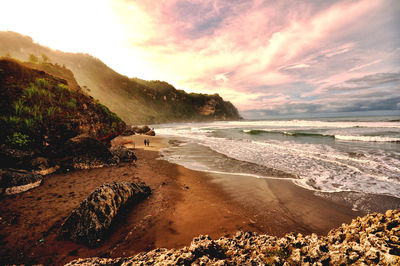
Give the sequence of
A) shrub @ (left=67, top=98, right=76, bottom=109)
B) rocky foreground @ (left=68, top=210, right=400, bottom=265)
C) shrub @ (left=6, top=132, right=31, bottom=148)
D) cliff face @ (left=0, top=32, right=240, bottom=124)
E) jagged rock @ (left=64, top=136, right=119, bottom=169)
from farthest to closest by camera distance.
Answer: cliff face @ (left=0, top=32, right=240, bottom=124)
shrub @ (left=67, top=98, right=76, bottom=109)
jagged rock @ (left=64, top=136, right=119, bottom=169)
shrub @ (left=6, top=132, right=31, bottom=148)
rocky foreground @ (left=68, top=210, right=400, bottom=265)

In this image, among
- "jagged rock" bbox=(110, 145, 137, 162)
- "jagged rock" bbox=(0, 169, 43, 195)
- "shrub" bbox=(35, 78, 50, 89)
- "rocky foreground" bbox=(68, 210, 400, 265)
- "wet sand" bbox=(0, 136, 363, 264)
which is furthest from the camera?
"jagged rock" bbox=(110, 145, 137, 162)

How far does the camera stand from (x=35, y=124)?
20.7 ft

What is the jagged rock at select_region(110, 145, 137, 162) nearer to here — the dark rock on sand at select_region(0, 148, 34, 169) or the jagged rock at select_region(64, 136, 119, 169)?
the jagged rock at select_region(64, 136, 119, 169)

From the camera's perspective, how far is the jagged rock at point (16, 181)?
4.18 metres

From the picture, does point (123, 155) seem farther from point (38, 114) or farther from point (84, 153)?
point (38, 114)

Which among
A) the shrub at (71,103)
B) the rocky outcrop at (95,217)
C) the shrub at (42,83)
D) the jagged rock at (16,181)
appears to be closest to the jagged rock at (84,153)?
the jagged rock at (16,181)

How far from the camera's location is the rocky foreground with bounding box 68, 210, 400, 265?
148 cm

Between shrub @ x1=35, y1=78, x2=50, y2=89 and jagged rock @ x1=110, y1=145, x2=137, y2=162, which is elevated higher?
shrub @ x1=35, y1=78, x2=50, y2=89

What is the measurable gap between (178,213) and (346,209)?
203 inches

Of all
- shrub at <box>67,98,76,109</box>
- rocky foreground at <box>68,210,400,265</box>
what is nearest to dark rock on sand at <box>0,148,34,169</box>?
shrub at <box>67,98,76,109</box>

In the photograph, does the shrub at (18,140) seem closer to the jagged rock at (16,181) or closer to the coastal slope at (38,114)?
the coastal slope at (38,114)

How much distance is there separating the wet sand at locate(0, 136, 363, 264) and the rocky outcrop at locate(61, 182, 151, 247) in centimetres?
14

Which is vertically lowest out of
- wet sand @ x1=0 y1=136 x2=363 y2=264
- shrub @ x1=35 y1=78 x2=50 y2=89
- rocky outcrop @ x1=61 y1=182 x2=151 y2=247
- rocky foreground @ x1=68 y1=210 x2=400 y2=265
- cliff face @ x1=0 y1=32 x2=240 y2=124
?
wet sand @ x1=0 y1=136 x2=363 y2=264

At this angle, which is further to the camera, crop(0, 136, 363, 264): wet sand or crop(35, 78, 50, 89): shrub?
crop(35, 78, 50, 89): shrub
